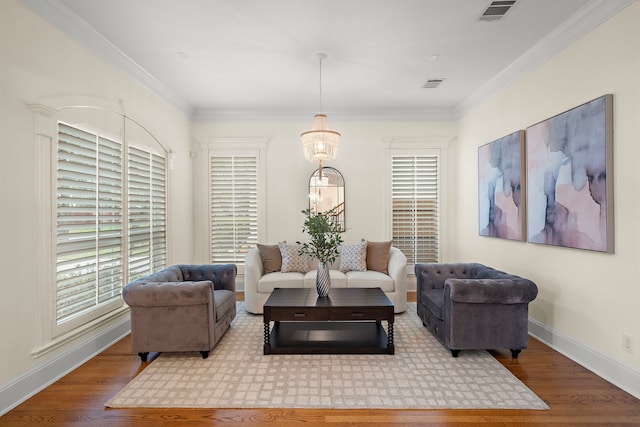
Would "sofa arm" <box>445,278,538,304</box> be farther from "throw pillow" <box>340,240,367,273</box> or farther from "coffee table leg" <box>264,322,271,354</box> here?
"throw pillow" <box>340,240,367,273</box>

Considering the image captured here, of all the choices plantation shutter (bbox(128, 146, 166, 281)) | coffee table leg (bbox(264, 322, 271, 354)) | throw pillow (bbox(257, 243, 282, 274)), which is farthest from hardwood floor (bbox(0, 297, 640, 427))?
throw pillow (bbox(257, 243, 282, 274))

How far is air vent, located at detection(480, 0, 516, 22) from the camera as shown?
2.97 m

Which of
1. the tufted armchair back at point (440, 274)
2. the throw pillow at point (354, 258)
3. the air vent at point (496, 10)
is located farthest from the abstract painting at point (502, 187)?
the throw pillow at point (354, 258)

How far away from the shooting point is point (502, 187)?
4.50 m

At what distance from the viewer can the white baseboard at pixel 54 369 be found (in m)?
2.54

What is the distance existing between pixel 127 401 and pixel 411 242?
16.0ft

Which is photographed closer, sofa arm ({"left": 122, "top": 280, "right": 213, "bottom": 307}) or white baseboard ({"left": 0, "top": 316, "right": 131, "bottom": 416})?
white baseboard ({"left": 0, "top": 316, "right": 131, "bottom": 416})

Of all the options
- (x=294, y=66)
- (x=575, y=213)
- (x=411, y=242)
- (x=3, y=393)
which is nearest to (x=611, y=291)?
(x=575, y=213)

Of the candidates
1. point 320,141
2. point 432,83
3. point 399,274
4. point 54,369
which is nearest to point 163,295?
point 54,369

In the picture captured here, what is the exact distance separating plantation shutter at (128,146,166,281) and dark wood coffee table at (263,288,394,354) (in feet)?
6.15

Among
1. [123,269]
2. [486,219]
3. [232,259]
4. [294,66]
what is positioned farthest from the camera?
[232,259]

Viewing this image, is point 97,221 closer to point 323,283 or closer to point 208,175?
point 323,283

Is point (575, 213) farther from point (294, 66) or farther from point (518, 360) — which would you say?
point (294, 66)

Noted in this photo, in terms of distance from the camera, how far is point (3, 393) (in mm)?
2488
